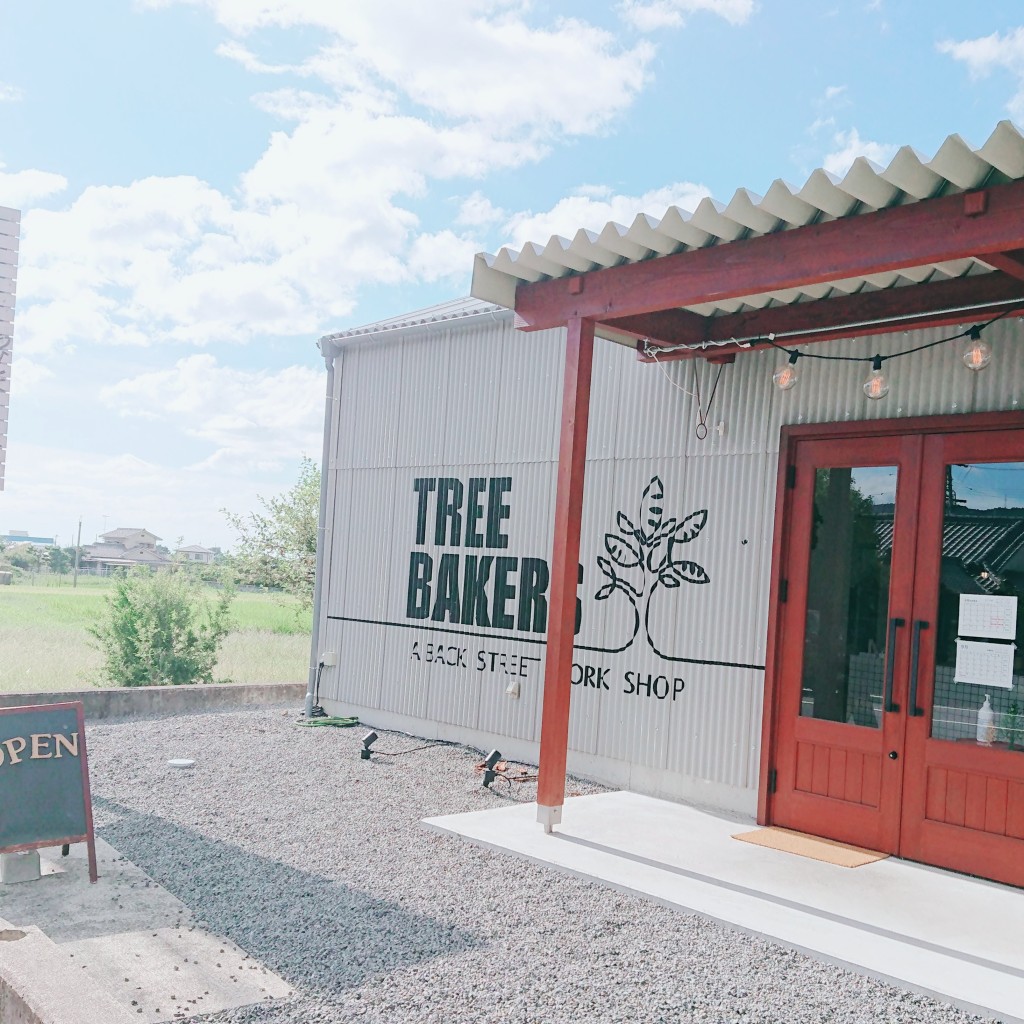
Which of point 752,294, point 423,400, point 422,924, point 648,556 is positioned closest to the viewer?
point 422,924

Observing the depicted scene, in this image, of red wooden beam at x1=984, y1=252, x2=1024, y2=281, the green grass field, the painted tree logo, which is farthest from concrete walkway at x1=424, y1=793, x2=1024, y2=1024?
the green grass field

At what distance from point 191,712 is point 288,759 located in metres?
2.97

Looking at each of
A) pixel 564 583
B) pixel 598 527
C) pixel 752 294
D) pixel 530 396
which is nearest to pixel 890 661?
pixel 564 583

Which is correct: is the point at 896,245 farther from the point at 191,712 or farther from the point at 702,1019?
the point at 191,712

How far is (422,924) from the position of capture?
427 centimetres

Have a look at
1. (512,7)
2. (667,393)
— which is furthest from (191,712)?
(512,7)

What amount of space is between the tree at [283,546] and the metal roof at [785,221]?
60.2 ft

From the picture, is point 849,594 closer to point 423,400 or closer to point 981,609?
point 981,609

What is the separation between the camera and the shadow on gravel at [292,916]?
12.5ft

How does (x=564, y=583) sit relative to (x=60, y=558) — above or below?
above

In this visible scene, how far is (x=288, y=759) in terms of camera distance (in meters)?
7.88

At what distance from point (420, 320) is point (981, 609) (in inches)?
217

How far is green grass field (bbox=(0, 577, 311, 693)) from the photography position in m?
13.3

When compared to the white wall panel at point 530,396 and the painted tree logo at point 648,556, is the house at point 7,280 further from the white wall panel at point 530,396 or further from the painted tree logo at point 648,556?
the painted tree logo at point 648,556
